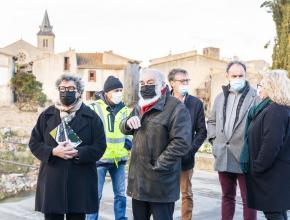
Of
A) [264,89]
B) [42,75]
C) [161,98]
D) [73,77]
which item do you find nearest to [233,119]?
[264,89]

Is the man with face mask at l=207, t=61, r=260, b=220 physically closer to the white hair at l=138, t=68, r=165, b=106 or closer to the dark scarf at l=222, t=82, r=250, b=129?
the dark scarf at l=222, t=82, r=250, b=129

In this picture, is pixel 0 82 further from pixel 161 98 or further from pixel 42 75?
pixel 161 98

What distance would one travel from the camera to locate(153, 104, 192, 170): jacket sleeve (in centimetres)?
397

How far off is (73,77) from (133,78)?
3793 centimetres

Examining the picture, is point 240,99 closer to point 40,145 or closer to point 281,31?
point 40,145

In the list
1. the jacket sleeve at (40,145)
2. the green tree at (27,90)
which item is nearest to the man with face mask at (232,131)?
the jacket sleeve at (40,145)

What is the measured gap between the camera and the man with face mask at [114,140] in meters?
5.25

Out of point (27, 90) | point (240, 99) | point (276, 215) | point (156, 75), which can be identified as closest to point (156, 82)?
point (156, 75)

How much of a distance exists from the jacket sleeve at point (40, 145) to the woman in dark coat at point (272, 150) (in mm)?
1846

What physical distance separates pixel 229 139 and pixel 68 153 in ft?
6.14

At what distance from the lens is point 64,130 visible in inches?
162

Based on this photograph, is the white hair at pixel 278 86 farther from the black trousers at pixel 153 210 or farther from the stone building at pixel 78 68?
the stone building at pixel 78 68

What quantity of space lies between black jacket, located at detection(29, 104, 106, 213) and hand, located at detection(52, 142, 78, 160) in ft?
0.17

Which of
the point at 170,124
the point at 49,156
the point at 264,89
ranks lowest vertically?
the point at 49,156
